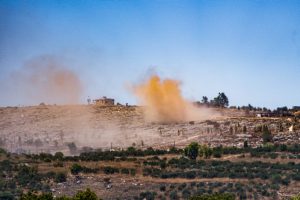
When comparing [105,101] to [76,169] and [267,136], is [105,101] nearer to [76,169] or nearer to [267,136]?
[267,136]

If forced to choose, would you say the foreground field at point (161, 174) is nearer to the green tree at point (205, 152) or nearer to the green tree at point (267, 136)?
the green tree at point (205, 152)

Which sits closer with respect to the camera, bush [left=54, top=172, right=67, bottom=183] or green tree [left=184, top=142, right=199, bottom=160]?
bush [left=54, top=172, right=67, bottom=183]

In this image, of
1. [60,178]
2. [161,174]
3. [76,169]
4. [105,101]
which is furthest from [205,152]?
[105,101]

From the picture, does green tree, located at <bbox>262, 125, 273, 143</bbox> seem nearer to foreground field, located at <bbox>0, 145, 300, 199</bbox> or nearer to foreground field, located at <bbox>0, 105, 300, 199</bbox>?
foreground field, located at <bbox>0, 105, 300, 199</bbox>

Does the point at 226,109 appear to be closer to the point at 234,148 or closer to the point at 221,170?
the point at 234,148

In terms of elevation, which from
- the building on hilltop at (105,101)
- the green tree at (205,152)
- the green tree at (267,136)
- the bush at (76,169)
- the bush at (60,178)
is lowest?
the bush at (60,178)

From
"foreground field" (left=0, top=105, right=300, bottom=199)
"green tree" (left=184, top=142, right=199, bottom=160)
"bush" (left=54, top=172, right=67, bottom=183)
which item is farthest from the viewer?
"green tree" (left=184, top=142, right=199, bottom=160)

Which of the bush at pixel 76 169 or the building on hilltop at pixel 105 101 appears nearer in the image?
the bush at pixel 76 169

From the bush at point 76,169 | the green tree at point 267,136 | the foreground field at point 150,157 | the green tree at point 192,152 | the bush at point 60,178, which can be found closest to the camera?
the foreground field at point 150,157

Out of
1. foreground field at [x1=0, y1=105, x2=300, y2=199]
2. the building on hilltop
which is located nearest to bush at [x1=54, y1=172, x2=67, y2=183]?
foreground field at [x1=0, y1=105, x2=300, y2=199]

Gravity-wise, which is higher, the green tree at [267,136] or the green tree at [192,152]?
the green tree at [267,136]

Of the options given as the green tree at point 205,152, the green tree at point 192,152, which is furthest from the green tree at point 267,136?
the green tree at point 192,152

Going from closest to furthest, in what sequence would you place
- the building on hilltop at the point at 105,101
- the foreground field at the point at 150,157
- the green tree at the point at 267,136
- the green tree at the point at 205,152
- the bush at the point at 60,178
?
the foreground field at the point at 150,157, the bush at the point at 60,178, the green tree at the point at 205,152, the green tree at the point at 267,136, the building on hilltop at the point at 105,101

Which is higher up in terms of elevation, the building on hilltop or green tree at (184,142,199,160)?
the building on hilltop
